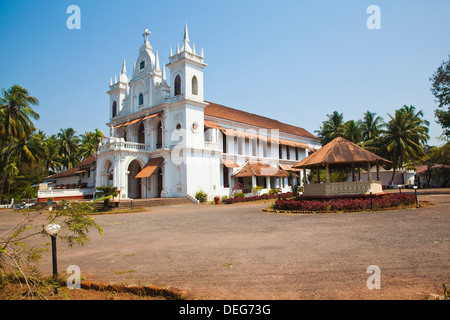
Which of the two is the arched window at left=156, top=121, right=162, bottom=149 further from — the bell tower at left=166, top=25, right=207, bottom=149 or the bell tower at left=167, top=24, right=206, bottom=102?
the bell tower at left=167, top=24, right=206, bottom=102

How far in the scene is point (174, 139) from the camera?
27.7 meters

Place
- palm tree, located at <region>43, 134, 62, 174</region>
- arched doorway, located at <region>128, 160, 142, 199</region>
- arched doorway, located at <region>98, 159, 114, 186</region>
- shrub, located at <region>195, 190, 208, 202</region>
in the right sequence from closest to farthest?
shrub, located at <region>195, 190, 208, 202</region>
arched doorway, located at <region>98, 159, 114, 186</region>
arched doorway, located at <region>128, 160, 142, 199</region>
palm tree, located at <region>43, 134, 62, 174</region>

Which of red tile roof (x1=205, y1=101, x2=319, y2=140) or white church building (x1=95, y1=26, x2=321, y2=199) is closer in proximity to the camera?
white church building (x1=95, y1=26, x2=321, y2=199)

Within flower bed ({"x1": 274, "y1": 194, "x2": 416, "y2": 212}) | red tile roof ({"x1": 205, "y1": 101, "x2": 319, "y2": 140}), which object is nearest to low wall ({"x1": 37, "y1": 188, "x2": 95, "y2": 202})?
red tile roof ({"x1": 205, "y1": 101, "x2": 319, "y2": 140})

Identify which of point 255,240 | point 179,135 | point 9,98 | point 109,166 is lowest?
point 255,240

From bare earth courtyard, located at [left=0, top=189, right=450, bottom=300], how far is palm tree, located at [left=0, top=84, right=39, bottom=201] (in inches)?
1135

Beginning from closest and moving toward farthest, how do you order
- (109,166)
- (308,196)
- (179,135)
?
(308,196)
(179,135)
(109,166)

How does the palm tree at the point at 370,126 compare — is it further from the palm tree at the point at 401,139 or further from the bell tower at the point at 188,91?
the bell tower at the point at 188,91

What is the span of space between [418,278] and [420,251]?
1836mm

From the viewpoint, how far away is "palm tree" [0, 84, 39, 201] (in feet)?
99.0

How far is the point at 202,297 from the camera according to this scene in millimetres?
3811

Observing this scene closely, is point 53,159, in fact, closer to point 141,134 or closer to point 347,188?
point 141,134
